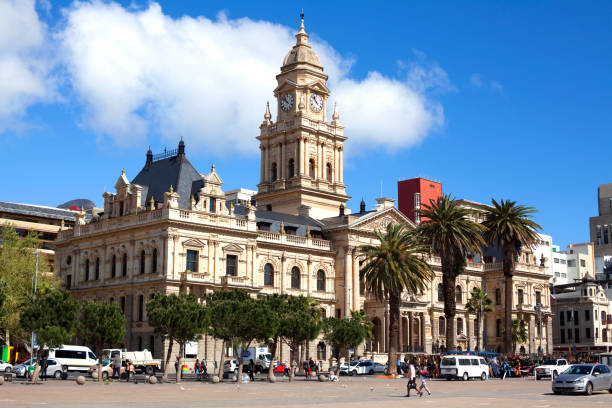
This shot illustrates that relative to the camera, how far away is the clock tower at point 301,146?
10500 cm

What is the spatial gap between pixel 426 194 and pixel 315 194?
58.7 m

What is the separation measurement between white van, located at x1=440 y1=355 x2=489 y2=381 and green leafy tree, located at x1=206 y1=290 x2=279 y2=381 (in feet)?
47.8

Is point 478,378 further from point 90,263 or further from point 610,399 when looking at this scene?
point 90,263

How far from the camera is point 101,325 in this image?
60.5 metres

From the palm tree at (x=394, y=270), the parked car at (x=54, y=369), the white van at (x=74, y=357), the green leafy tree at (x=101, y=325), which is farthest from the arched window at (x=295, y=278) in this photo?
the parked car at (x=54, y=369)

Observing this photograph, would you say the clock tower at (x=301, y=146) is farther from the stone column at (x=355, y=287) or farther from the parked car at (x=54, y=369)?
the parked car at (x=54, y=369)

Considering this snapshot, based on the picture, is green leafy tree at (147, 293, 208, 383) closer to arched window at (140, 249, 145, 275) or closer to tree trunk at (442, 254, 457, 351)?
arched window at (140, 249, 145, 275)

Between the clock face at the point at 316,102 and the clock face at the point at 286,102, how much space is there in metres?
2.79

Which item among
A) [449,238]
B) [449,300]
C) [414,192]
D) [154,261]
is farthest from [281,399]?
[414,192]

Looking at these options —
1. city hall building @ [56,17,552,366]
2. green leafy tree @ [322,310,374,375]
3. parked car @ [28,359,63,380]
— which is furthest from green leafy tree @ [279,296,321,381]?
parked car @ [28,359,63,380]

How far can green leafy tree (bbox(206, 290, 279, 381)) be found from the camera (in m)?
57.1

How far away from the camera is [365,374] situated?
77188 millimetres

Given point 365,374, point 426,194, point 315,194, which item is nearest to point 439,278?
point 315,194

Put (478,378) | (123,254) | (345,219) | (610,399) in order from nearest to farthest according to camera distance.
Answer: (610,399) → (478,378) → (123,254) → (345,219)
